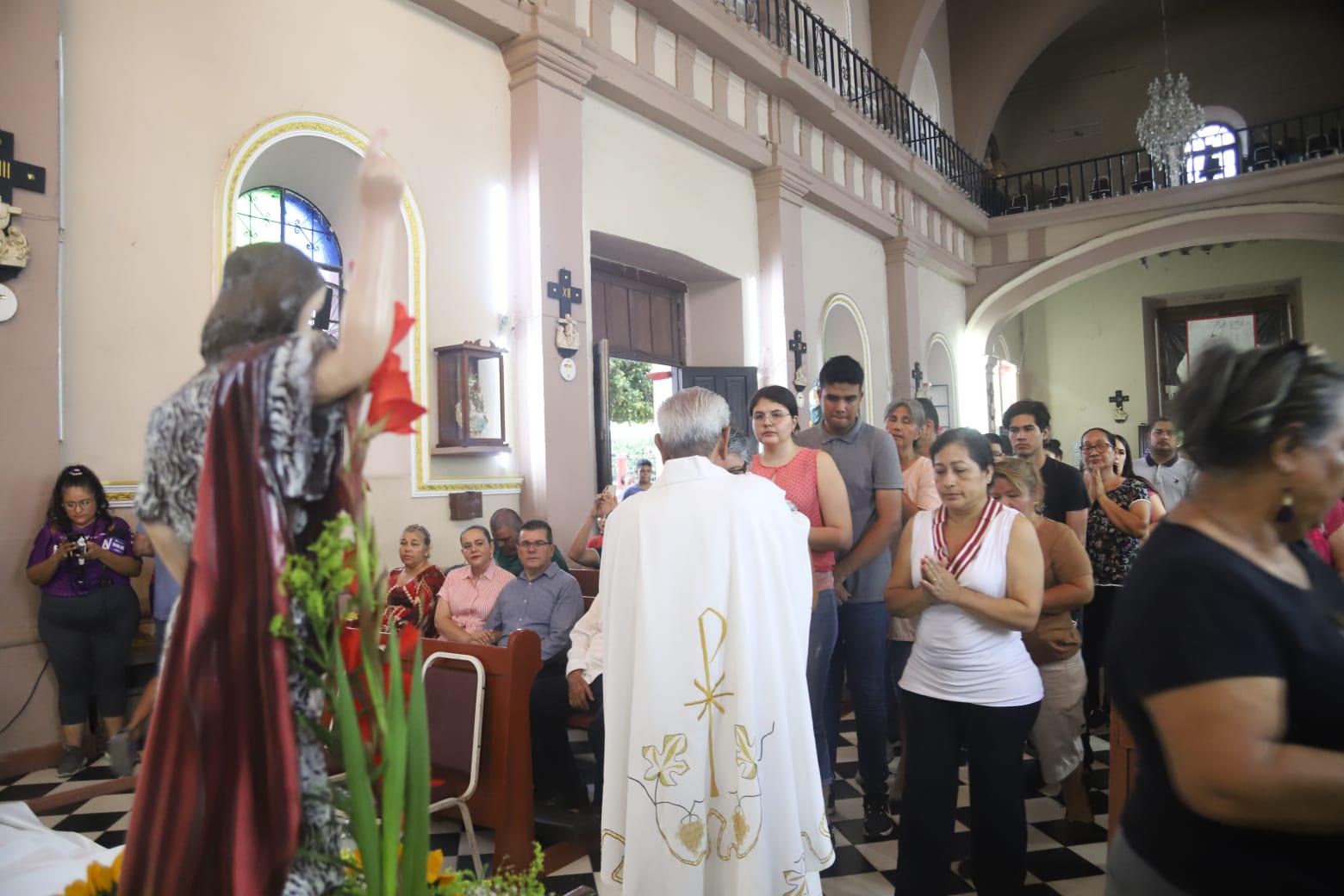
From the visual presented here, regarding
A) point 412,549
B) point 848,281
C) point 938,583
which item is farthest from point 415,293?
point 848,281

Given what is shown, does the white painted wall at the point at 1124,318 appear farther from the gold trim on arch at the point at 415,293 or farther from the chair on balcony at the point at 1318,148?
the gold trim on arch at the point at 415,293

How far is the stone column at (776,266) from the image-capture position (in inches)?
360

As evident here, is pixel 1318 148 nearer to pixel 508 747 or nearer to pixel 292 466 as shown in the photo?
pixel 508 747

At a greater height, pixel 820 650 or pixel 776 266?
pixel 776 266

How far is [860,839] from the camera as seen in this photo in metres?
3.59

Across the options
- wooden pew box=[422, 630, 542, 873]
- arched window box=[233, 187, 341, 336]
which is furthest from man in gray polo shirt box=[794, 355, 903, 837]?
arched window box=[233, 187, 341, 336]

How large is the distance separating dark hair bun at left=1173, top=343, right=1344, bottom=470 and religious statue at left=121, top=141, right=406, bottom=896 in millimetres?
1169

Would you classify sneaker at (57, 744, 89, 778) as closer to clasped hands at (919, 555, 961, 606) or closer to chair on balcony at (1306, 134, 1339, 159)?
clasped hands at (919, 555, 961, 606)

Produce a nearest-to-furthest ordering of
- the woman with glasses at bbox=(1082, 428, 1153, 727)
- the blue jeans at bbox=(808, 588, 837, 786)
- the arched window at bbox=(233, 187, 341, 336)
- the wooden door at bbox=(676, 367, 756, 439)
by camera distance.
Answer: the blue jeans at bbox=(808, 588, 837, 786), the woman with glasses at bbox=(1082, 428, 1153, 727), the arched window at bbox=(233, 187, 341, 336), the wooden door at bbox=(676, 367, 756, 439)

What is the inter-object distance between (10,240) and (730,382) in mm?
6016

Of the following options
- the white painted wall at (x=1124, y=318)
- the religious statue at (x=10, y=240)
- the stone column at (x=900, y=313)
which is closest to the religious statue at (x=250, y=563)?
the religious statue at (x=10, y=240)

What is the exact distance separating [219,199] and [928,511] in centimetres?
408

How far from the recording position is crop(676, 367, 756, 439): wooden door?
878cm

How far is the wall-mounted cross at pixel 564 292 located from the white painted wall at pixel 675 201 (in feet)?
2.57
